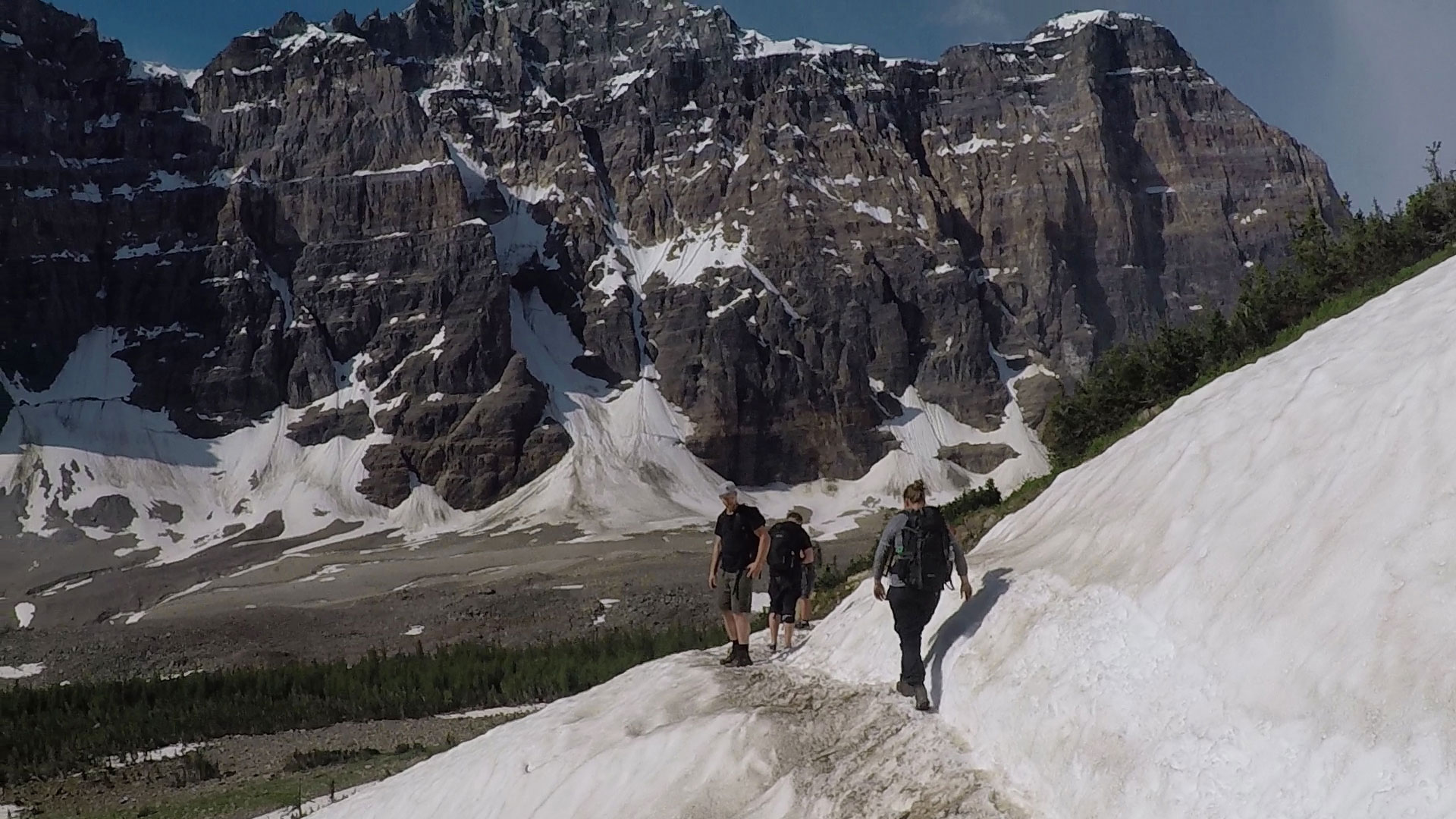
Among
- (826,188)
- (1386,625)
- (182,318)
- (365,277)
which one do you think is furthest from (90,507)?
(1386,625)

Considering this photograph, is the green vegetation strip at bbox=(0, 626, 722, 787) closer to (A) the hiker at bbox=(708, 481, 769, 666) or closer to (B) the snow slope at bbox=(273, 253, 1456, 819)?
(A) the hiker at bbox=(708, 481, 769, 666)

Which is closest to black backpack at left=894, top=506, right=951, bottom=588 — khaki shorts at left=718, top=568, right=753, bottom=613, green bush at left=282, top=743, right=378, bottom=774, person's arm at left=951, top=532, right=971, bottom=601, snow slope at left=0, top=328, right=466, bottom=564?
person's arm at left=951, top=532, right=971, bottom=601

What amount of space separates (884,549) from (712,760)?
8.05 ft

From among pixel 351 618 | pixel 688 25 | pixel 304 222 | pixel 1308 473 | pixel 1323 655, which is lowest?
pixel 351 618

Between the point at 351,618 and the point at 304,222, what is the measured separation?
362 feet

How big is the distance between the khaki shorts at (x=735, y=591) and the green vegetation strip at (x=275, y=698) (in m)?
19.5

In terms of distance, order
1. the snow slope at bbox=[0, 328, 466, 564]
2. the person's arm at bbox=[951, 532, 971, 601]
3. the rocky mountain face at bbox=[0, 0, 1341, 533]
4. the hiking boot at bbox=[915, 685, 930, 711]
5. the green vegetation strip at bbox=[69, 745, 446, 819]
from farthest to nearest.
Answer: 1. the rocky mountain face at bbox=[0, 0, 1341, 533]
2. the snow slope at bbox=[0, 328, 466, 564]
3. the green vegetation strip at bbox=[69, 745, 446, 819]
4. the person's arm at bbox=[951, 532, 971, 601]
5. the hiking boot at bbox=[915, 685, 930, 711]

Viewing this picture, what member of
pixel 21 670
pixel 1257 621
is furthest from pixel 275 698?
pixel 1257 621

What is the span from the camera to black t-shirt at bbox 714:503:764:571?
11773 millimetres

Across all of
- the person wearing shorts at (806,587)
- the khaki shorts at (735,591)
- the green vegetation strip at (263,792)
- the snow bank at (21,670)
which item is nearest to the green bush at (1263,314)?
the person wearing shorts at (806,587)

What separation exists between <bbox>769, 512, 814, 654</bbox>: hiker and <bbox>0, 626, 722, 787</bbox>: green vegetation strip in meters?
18.7

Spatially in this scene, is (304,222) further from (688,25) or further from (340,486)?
(688,25)

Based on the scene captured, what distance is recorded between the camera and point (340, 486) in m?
124

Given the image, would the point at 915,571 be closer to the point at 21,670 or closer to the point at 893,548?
the point at 893,548
